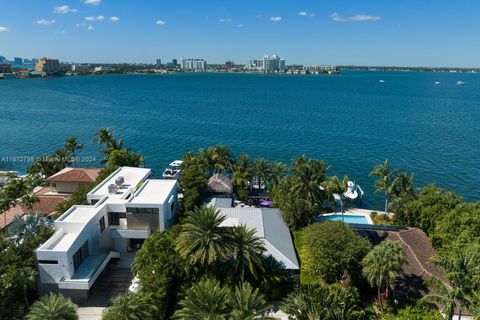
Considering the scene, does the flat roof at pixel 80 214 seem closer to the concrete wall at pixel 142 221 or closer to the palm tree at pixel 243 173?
the concrete wall at pixel 142 221

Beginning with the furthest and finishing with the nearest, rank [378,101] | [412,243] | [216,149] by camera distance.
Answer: [378,101], [216,149], [412,243]

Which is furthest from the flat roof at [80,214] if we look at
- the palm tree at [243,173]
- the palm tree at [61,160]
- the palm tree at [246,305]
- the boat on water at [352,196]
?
the boat on water at [352,196]

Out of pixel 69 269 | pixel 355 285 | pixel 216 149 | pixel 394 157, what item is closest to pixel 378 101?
pixel 394 157

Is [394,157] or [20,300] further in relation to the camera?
[394,157]

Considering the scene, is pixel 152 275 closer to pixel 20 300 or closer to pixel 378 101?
pixel 20 300

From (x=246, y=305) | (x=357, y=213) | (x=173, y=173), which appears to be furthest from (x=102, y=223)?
(x=357, y=213)

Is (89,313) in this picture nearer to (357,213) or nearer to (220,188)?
(220,188)

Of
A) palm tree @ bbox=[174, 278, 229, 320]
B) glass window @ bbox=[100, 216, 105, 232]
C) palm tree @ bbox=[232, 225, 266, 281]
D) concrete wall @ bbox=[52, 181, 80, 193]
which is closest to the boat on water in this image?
palm tree @ bbox=[232, 225, 266, 281]
